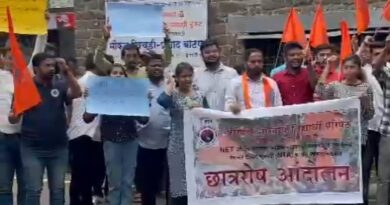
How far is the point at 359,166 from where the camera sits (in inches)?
392

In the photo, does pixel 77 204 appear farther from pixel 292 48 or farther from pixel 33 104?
pixel 292 48

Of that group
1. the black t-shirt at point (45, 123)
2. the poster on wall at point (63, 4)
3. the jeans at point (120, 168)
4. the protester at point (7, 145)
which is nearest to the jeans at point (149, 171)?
the jeans at point (120, 168)

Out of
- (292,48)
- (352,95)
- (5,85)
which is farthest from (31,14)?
(352,95)

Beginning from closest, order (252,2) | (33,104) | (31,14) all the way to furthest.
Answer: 1. (33,104)
2. (31,14)
3. (252,2)

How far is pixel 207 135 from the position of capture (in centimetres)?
1009

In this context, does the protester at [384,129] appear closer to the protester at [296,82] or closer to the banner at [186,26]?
the protester at [296,82]

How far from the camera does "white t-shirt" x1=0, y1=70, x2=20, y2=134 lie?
33.4 ft

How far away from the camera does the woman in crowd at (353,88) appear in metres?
10.0

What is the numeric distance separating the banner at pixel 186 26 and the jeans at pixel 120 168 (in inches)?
126

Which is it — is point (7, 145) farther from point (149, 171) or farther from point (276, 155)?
point (276, 155)

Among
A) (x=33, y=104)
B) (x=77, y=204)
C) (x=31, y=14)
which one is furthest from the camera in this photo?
(x=77, y=204)

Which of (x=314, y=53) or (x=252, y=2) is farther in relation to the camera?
(x=252, y=2)

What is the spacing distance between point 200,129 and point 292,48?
1211mm

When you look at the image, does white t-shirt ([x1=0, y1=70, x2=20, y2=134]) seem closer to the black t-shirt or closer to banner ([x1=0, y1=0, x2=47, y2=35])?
the black t-shirt
